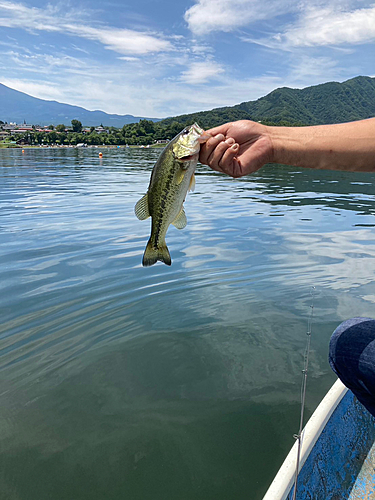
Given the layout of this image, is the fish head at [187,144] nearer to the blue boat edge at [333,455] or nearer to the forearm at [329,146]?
the forearm at [329,146]

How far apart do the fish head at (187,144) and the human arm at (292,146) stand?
26cm

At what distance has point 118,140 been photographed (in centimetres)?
14275

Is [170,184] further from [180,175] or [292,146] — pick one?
[292,146]

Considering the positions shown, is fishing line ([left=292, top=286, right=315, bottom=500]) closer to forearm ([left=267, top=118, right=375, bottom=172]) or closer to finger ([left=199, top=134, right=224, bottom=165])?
forearm ([left=267, top=118, right=375, bottom=172])

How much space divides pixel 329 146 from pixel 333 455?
109 inches

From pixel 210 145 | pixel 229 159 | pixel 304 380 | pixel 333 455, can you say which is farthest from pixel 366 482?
pixel 210 145

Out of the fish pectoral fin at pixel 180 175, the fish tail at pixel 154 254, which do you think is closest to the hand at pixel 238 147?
the fish pectoral fin at pixel 180 175

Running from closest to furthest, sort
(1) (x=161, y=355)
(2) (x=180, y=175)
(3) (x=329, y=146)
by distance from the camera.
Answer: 1. (3) (x=329, y=146)
2. (2) (x=180, y=175)
3. (1) (x=161, y=355)

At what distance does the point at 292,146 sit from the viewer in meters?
3.10

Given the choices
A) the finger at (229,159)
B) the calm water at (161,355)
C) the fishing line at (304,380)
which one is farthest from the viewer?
the calm water at (161,355)

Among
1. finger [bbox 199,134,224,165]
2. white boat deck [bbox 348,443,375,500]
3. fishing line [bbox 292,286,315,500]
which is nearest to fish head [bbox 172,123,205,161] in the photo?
finger [bbox 199,134,224,165]

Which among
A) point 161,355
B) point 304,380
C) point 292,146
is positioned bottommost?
point 161,355

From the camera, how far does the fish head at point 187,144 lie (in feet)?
9.77

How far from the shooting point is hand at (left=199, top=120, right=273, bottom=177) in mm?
3256
